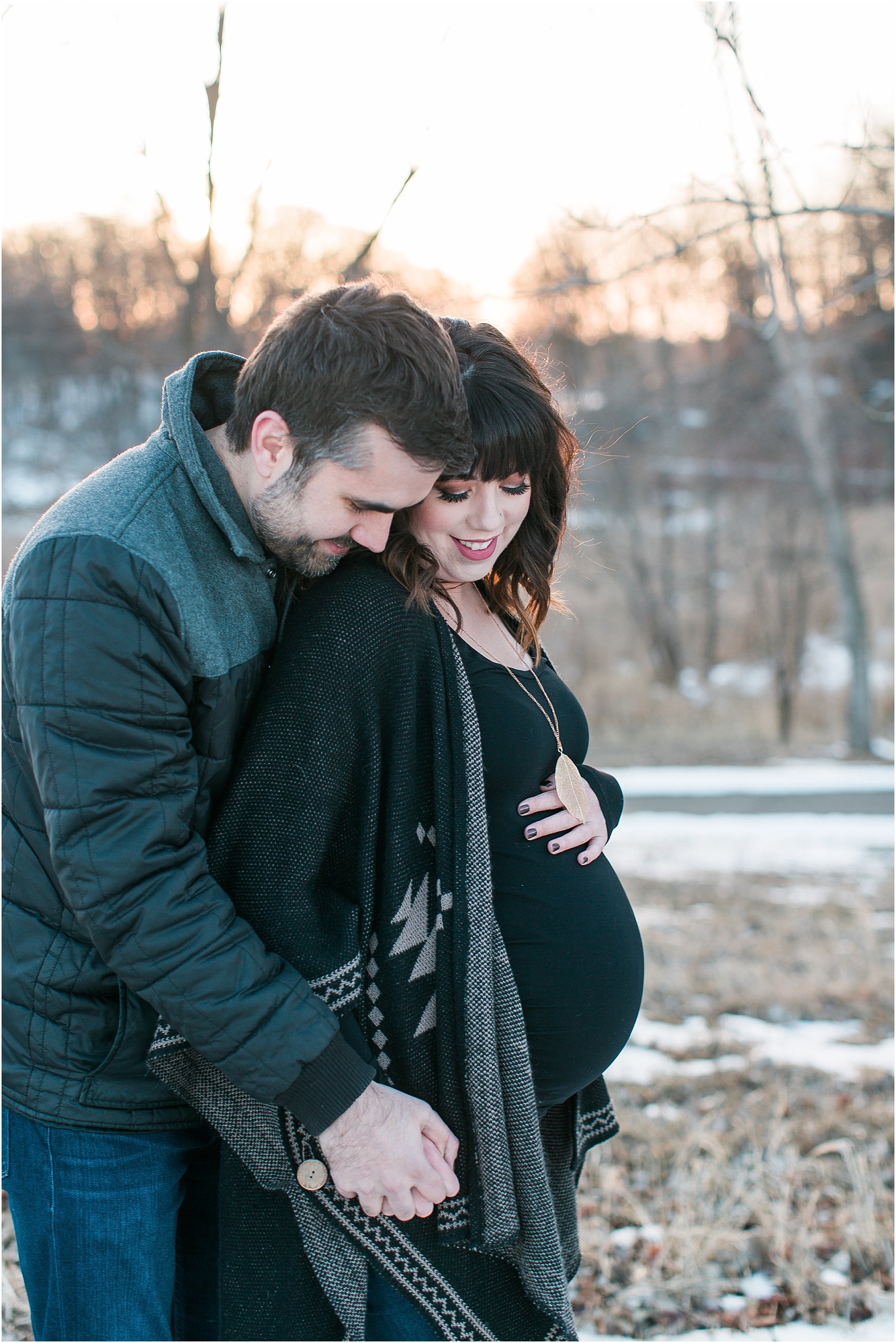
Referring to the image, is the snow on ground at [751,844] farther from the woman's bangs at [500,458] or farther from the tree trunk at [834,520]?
the woman's bangs at [500,458]

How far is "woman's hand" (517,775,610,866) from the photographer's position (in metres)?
1.79

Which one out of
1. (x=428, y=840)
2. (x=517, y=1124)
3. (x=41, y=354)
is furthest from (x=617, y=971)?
(x=41, y=354)

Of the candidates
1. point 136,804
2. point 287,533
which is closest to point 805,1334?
point 136,804

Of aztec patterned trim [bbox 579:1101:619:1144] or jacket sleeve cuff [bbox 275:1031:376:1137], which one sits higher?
jacket sleeve cuff [bbox 275:1031:376:1137]

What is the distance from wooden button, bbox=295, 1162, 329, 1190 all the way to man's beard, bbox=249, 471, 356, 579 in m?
0.95

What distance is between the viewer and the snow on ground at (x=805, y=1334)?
231cm

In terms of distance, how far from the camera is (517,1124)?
1624 millimetres

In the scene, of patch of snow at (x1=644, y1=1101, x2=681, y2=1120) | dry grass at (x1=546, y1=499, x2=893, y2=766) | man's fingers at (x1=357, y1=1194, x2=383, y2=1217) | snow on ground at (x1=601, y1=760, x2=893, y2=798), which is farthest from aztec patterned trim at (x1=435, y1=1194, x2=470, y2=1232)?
dry grass at (x1=546, y1=499, x2=893, y2=766)

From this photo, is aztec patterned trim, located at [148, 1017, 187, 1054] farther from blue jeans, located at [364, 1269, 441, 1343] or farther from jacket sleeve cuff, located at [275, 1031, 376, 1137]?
blue jeans, located at [364, 1269, 441, 1343]

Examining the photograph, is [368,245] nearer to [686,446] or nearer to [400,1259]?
[400,1259]

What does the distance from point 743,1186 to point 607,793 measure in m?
1.54

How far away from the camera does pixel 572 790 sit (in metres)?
1.83

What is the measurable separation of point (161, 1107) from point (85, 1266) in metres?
0.25

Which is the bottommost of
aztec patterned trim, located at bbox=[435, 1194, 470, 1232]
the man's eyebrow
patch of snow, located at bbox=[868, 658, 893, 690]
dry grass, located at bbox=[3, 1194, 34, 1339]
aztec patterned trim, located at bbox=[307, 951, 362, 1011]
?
patch of snow, located at bbox=[868, 658, 893, 690]
